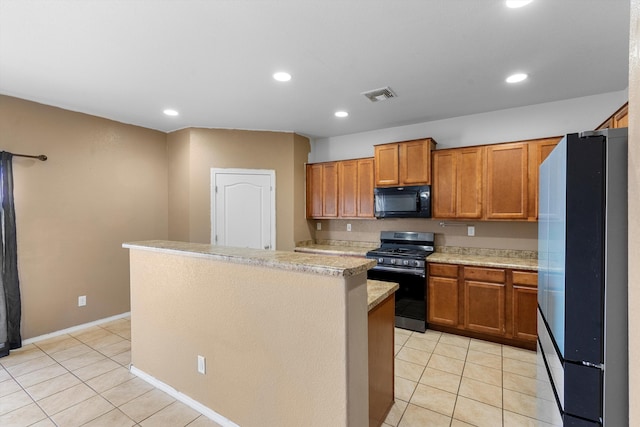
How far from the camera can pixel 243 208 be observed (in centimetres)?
434


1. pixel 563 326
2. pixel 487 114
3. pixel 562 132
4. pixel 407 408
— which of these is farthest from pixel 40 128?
pixel 562 132

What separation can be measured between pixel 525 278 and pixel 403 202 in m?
1.53

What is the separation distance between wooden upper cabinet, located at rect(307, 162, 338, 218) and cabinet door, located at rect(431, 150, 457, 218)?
144 centimetres

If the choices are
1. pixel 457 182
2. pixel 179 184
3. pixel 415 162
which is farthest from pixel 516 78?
pixel 179 184

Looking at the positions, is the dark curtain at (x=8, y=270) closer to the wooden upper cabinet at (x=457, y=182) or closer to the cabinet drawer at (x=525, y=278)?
the wooden upper cabinet at (x=457, y=182)

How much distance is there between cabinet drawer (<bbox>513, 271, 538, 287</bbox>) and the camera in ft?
9.49

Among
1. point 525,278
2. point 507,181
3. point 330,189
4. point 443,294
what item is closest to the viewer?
point 525,278

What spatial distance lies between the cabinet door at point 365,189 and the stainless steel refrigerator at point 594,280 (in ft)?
9.60

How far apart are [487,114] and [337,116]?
1854 millimetres

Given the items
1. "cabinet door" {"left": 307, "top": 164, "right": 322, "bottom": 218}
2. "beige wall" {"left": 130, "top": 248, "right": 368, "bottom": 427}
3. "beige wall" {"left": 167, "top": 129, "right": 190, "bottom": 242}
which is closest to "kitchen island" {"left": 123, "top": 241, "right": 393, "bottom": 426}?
"beige wall" {"left": 130, "top": 248, "right": 368, "bottom": 427}

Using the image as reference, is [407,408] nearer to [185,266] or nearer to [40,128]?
[185,266]

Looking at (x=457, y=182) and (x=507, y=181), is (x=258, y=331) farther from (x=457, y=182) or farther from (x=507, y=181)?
(x=507, y=181)

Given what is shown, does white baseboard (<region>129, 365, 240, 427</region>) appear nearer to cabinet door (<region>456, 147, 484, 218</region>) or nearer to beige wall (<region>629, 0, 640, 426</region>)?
beige wall (<region>629, 0, 640, 426</region>)

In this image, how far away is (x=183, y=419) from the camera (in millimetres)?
1998
